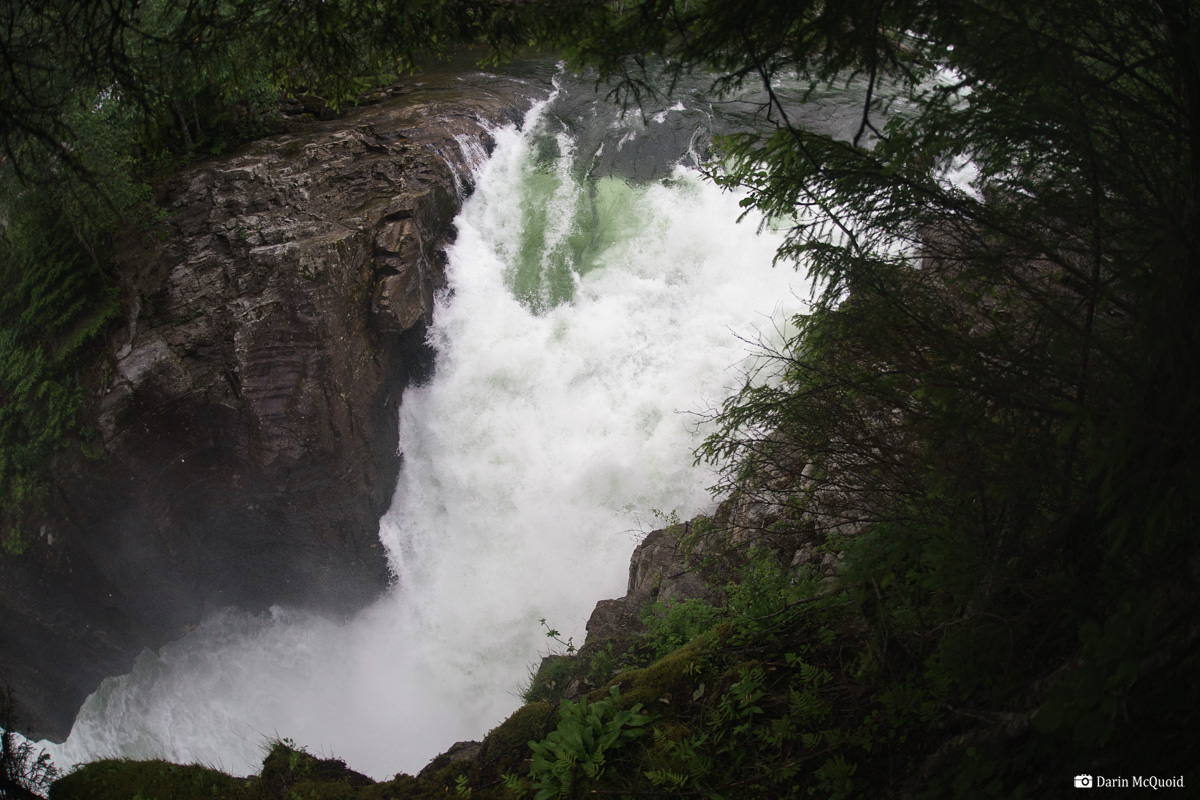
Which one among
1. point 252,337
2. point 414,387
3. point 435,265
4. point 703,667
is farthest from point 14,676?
point 703,667

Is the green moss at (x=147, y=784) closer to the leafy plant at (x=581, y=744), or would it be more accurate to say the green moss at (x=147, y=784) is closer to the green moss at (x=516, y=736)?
the green moss at (x=516, y=736)

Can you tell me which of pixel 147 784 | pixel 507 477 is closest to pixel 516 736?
pixel 147 784

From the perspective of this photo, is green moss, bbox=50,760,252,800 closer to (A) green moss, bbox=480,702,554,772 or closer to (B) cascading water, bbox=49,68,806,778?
(A) green moss, bbox=480,702,554,772

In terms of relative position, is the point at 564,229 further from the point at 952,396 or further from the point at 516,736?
the point at 952,396

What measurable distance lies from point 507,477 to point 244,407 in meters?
3.82

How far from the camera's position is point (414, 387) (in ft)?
35.5

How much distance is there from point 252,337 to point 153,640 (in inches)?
250

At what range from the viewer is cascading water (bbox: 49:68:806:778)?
31.7 ft

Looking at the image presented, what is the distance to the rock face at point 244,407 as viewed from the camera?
891 cm

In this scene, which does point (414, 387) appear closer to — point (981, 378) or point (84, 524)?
point (84, 524)

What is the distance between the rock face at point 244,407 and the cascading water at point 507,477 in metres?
0.56

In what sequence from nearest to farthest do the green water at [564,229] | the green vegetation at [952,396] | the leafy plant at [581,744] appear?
the green vegetation at [952,396] < the leafy plant at [581,744] < the green water at [564,229]

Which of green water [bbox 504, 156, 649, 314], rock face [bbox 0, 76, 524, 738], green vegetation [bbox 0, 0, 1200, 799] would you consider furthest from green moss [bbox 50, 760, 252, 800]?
green water [bbox 504, 156, 649, 314]

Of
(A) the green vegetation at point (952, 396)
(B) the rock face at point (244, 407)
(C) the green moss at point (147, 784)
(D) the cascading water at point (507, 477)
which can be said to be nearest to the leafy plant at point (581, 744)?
(A) the green vegetation at point (952, 396)
